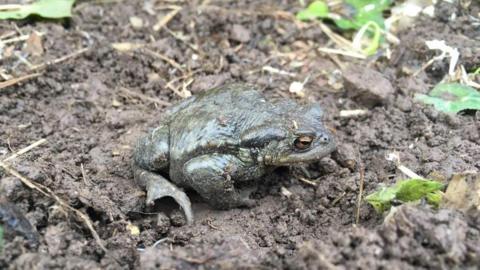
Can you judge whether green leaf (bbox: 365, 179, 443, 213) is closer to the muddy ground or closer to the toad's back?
the muddy ground

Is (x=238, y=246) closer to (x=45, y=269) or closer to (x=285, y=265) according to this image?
(x=285, y=265)

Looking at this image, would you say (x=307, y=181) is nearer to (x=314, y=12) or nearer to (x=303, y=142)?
(x=303, y=142)

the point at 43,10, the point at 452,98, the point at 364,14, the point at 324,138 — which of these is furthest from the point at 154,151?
the point at 364,14

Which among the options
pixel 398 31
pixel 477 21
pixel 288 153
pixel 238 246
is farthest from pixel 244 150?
pixel 477 21

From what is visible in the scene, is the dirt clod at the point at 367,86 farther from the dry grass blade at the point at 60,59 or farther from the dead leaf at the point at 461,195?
the dry grass blade at the point at 60,59

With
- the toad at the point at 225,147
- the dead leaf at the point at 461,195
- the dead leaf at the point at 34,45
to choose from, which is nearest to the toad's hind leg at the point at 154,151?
the toad at the point at 225,147
